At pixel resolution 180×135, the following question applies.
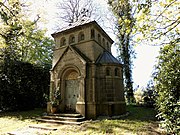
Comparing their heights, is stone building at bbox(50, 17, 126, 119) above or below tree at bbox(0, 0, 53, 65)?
below

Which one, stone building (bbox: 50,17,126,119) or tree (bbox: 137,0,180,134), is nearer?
tree (bbox: 137,0,180,134)

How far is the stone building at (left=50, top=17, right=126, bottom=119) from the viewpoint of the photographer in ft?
35.6

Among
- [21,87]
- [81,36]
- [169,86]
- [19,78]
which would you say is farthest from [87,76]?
[19,78]

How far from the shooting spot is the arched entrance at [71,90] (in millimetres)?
11773

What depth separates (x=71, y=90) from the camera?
12.0m

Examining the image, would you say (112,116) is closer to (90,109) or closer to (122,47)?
(90,109)

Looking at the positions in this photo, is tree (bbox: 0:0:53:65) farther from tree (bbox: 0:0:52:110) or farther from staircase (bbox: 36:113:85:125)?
staircase (bbox: 36:113:85:125)

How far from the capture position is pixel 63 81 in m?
12.4

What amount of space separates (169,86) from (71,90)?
25.8 feet

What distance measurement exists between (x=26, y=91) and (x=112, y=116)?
10054 millimetres

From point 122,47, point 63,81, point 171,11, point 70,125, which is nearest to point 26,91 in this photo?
point 63,81

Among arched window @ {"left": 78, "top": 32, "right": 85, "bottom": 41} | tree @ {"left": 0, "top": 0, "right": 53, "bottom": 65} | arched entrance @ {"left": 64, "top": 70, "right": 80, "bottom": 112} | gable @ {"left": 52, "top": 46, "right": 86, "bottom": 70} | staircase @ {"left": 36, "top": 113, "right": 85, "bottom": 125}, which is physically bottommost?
staircase @ {"left": 36, "top": 113, "right": 85, "bottom": 125}

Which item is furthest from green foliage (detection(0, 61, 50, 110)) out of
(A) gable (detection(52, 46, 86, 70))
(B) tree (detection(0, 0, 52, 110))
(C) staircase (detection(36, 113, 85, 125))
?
(C) staircase (detection(36, 113, 85, 125))

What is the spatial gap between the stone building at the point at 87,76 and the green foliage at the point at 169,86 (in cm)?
542
